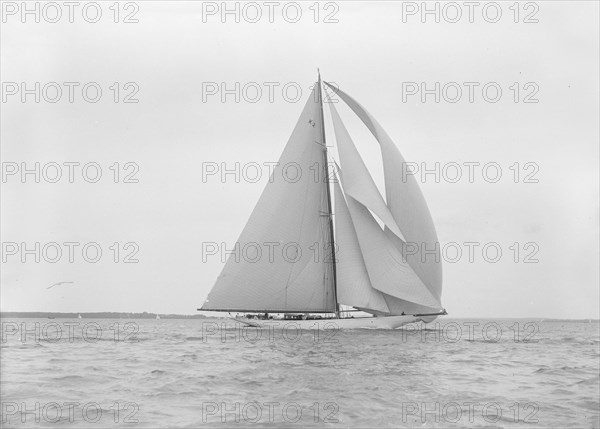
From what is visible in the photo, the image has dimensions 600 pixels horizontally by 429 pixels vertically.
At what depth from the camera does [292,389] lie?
56.5 feet

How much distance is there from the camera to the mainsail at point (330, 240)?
129 feet

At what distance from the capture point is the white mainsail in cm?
3906

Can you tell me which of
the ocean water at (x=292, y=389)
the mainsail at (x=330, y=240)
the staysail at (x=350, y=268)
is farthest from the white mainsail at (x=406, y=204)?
the ocean water at (x=292, y=389)

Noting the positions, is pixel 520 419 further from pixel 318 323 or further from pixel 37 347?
pixel 318 323

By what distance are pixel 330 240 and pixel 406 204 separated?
17.6 feet

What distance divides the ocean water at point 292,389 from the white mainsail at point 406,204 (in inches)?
493

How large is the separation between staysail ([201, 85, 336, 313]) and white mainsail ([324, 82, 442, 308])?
3792mm

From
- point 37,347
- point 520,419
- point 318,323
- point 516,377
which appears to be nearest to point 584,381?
point 516,377

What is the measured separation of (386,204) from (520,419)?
1020 inches

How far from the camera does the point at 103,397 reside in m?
Result: 15.3

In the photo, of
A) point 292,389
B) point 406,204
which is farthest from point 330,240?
point 292,389

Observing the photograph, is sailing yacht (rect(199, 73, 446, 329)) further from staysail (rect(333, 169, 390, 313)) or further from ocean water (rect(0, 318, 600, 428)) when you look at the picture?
ocean water (rect(0, 318, 600, 428))

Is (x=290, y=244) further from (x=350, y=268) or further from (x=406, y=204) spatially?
(x=406, y=204)

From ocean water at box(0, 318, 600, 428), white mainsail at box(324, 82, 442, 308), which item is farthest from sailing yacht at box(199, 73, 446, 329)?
ocean water at box(0, 318, 600, 428)
